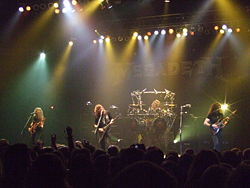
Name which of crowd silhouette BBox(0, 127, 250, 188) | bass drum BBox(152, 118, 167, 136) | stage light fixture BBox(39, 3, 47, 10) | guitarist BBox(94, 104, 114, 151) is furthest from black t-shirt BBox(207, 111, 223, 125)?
stage light fixture BBox(39, 3, 47, 10)

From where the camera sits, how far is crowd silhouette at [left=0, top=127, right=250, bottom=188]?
1.84 metres

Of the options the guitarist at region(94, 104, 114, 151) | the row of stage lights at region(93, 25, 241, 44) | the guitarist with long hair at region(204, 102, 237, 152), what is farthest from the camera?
the row of stage lights at region(93, 25, 241, 44)


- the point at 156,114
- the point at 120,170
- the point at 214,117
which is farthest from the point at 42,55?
the point at 120,170

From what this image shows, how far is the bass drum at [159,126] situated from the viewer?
13.3 meters

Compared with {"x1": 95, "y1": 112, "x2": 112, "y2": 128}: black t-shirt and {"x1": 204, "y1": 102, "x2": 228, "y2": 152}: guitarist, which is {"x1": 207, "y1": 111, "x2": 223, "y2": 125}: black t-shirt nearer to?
{"x1": 204, "y1": 102, "x2": 228, "y2": 152}: guitarist

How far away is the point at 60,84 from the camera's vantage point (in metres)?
16.8

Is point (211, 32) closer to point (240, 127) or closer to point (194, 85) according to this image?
point (194, 85)

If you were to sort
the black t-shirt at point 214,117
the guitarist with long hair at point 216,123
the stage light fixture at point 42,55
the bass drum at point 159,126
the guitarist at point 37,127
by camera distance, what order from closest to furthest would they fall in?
the guitarist with long hair at point 216,123
the black t-shirt at point 214,117
the guitarist at point 37,127
the bass drum at point 159,126
the stage light fixture at point 42,55

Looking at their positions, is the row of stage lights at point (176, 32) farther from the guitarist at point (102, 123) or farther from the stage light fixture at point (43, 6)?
the guitarist at point (102, 123)

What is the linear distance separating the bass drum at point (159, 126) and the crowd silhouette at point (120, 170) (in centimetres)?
720

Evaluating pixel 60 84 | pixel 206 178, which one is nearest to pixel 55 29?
pixel 60 84

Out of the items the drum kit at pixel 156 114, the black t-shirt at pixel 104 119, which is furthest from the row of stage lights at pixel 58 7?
the drum kit at pixel 156 114

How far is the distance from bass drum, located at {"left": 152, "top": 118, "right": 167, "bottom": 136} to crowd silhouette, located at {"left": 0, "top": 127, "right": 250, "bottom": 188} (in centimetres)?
720

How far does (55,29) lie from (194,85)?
21.1 ft
